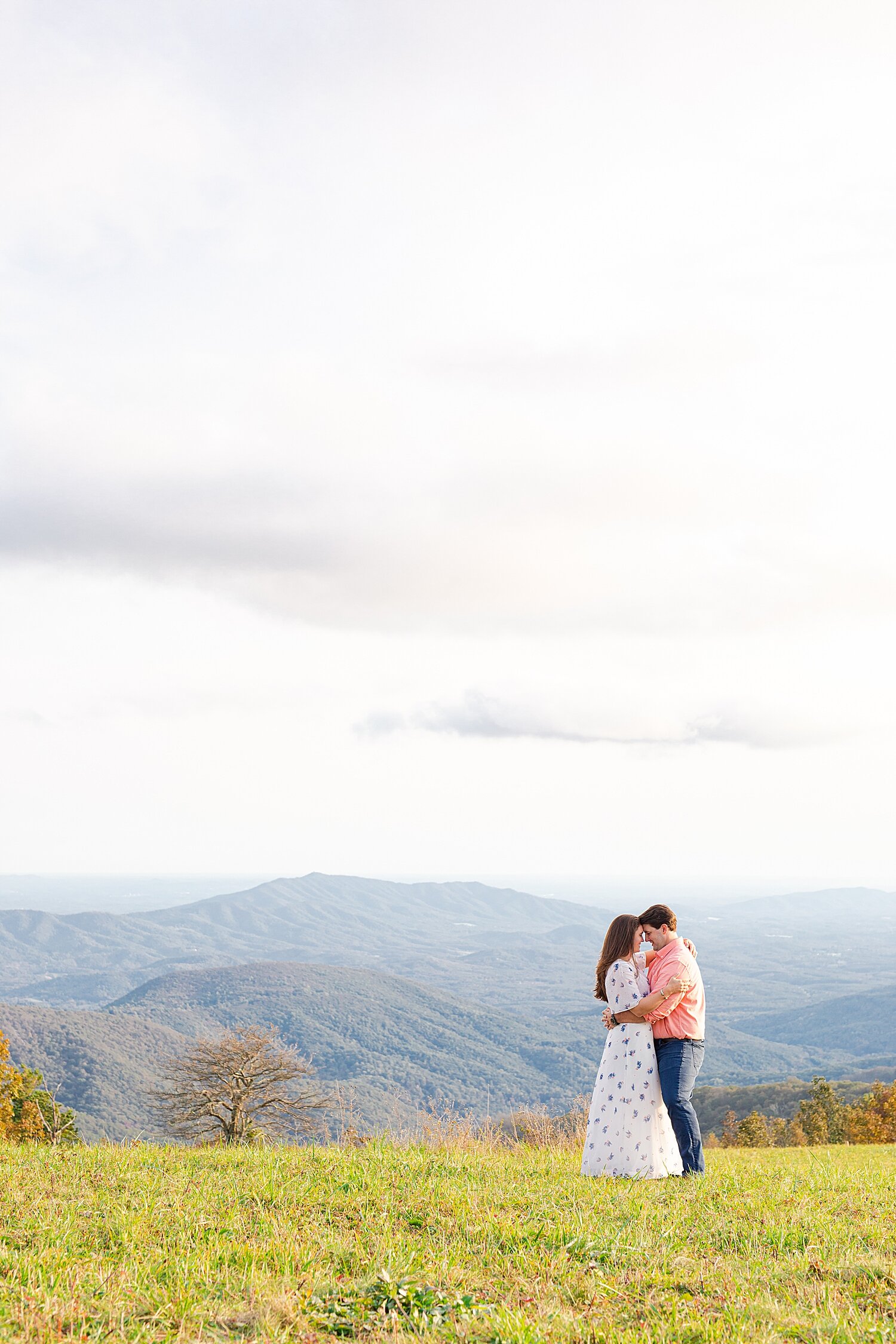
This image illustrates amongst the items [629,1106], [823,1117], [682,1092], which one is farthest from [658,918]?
[823,1117]

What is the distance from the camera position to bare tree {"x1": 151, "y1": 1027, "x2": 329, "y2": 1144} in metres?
23.3

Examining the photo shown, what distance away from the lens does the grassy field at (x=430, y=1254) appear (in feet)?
12.9

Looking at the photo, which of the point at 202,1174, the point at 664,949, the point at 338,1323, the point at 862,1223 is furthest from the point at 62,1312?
the point at 664,949

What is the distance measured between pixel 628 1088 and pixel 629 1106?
157 millimetres

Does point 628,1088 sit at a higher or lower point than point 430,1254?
lower

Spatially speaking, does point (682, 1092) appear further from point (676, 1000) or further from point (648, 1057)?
point (676, 1000)

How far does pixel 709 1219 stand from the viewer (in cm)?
586

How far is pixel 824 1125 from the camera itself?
47.8 metres

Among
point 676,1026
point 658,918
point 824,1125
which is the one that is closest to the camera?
point 676,1026

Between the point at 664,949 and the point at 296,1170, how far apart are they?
3877 mm

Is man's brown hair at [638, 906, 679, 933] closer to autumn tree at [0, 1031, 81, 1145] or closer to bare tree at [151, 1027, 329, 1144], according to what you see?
bare tree at [151, 1027, 329, 1144]

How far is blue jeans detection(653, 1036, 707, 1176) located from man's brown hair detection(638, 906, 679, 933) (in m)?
1.03

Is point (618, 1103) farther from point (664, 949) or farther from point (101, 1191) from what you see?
point (101, 1191)

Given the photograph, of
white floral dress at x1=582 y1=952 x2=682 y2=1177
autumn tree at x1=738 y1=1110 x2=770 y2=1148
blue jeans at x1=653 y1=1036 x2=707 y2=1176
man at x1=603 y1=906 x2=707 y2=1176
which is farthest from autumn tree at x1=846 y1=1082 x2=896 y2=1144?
white floral dress at x1=582 y1=952 x2=682 y2=1177
